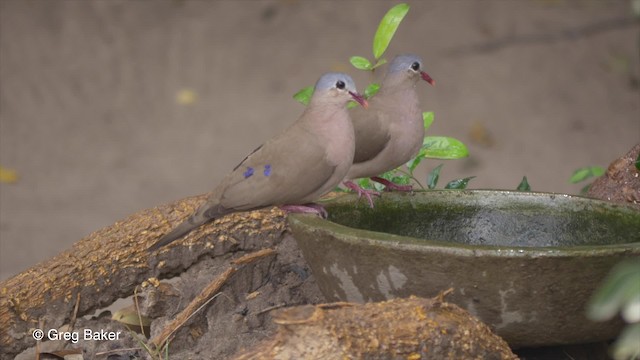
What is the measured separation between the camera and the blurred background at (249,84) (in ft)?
20.9

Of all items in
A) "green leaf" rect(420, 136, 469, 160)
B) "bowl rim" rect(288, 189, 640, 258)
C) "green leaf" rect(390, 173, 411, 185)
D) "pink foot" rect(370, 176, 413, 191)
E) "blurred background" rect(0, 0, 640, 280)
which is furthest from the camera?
"blurred background" rect(0, 0, 640, 280)

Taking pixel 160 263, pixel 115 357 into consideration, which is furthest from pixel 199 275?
pixel 115 357

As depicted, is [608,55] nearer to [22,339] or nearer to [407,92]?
[407,92]

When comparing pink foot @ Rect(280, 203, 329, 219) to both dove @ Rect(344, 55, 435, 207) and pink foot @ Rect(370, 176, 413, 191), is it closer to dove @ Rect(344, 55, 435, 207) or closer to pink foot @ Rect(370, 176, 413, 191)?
Answer: dove @ Rect(344, 55, 435, 207)

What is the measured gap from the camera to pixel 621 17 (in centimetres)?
Result: 706

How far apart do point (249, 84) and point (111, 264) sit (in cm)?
387

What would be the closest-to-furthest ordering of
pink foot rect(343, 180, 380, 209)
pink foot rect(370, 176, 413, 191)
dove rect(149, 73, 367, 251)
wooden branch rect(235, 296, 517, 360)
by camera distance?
wooden branch rect(235, 296, 517, 360) → dove rect(149, 73, 367, 251) → pink foot rect(343, 180, 380, 209) → pink foot rect(370, 176, 413, 191)

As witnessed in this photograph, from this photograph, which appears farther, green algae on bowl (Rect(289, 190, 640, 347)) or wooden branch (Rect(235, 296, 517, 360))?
green algae on bowl (Rect(289, 190, 640, 347))

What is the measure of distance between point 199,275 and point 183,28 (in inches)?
164

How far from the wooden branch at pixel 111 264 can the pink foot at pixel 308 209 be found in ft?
1.58

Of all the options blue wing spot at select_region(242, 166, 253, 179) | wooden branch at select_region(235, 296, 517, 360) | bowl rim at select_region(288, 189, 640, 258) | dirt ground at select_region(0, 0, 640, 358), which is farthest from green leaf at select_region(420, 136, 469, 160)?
dirt ground at select_region(0, 0, 640, 358)

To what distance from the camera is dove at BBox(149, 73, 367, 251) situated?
9.01 feet

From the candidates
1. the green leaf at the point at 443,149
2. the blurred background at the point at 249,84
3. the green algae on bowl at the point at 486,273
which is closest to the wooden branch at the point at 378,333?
the green algae on bowl at the point at 486,273

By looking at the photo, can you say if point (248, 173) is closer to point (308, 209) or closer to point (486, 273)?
point (308, 209)
